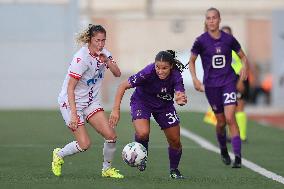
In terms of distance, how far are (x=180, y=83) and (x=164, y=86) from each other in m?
0.29

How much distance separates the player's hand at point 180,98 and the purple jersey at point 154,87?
10 cm

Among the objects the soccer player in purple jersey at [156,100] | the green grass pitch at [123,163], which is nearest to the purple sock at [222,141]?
the green grass pitch at [123,163]

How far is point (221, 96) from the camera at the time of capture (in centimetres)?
1619

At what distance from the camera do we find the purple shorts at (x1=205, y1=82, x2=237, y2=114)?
52.6ft

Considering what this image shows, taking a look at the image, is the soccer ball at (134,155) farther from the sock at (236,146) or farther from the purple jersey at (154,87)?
the sock at (236,146)

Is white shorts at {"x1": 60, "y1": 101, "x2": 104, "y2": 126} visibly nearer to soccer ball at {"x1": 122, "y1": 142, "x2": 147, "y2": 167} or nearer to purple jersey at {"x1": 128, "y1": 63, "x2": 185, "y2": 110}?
purple jersey at {"x1": 128, "y1": 63, "x2": 185, "y2": 110}

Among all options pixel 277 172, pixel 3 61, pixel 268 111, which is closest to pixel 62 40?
pixel 3 61

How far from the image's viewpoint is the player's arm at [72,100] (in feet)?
44.4

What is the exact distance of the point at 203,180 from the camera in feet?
44.5

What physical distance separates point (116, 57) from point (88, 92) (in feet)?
122

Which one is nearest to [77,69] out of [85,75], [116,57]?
[85,75]

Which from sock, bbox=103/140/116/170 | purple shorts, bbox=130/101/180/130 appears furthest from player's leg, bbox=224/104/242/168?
sock, bbox=103/140/116/170

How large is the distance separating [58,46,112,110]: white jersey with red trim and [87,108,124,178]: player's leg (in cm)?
18

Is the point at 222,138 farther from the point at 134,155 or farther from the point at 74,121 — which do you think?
the point at 74,121
